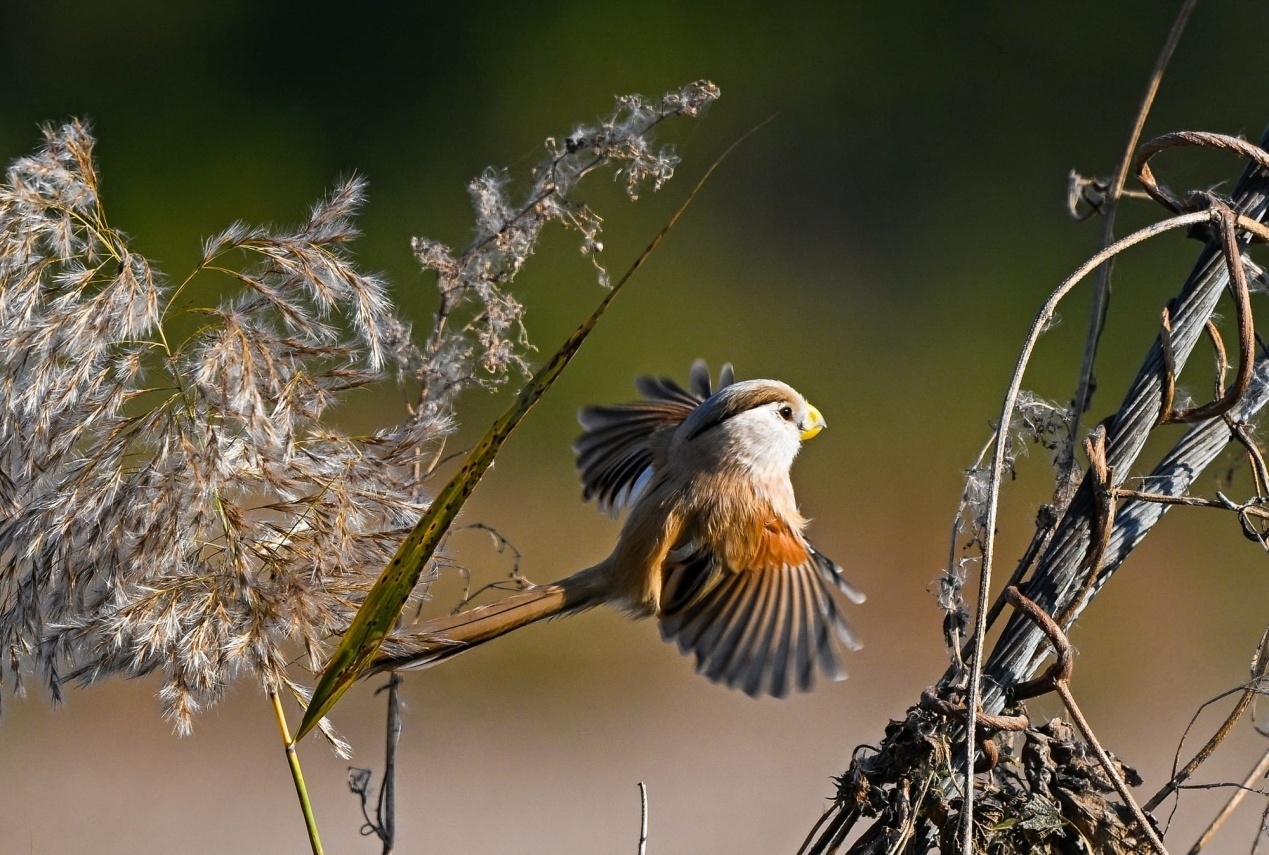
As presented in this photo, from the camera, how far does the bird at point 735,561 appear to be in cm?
187

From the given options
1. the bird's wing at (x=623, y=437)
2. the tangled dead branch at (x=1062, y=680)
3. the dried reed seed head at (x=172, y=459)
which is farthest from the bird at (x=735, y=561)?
the tangled dead branch at (x=1062, y=680)

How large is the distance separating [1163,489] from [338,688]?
2.13ft

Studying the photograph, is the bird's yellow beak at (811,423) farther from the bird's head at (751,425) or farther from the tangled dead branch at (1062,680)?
the tangled dead branch at (1062,680)

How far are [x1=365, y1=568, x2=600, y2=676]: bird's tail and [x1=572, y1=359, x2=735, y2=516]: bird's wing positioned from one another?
323 millimetres

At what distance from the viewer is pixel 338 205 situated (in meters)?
1.22

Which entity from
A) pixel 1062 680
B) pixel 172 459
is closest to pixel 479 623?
pixel 172 459

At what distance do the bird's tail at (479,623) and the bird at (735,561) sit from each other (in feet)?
0.03

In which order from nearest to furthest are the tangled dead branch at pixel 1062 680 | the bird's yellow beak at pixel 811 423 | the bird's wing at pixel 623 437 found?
the tangled dead branch at pixel 1062 680 < the bird's yellow beak at pixel 811 423 < the bird's wing at pixel 623 437

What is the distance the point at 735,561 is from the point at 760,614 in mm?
102

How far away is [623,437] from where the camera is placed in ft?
7.20

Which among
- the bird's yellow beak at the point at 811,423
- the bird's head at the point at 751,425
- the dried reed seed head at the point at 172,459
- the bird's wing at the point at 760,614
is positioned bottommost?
the dried reed seed head at the point at 172,459

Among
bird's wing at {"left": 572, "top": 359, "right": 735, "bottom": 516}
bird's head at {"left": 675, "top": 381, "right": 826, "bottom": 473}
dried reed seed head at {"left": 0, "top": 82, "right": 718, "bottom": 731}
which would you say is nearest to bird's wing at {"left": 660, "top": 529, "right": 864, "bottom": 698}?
bird's head at {"left": 675, "top": 381, "right": 826, "bottom": 473}

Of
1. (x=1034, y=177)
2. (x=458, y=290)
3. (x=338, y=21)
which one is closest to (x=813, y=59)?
(x=1034, y=177)

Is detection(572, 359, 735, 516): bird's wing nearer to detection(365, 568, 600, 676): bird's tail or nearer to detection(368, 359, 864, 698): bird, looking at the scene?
detection(368, 359, 864, 698): bird
